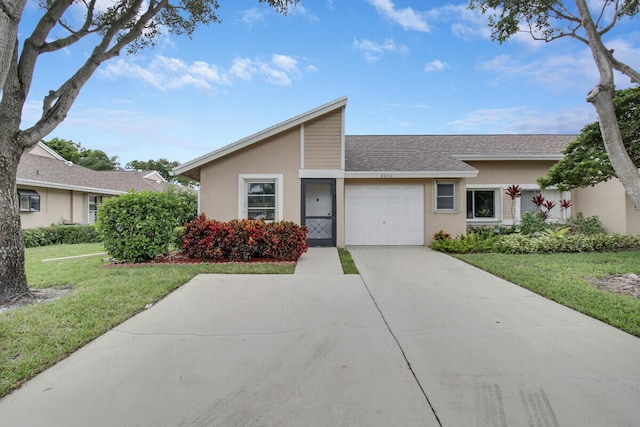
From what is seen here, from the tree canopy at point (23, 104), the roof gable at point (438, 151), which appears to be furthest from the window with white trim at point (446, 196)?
the tree canopy at point (23, 104)

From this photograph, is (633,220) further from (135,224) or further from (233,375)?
(135,224)

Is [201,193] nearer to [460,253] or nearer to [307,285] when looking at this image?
[307,285]

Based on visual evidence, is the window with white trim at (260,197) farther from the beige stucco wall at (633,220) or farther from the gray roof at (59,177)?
the beige stucco wall at (633,220)

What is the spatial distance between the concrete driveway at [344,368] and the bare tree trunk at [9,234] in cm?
239

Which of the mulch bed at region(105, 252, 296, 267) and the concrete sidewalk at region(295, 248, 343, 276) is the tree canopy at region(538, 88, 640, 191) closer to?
the concrete sidewalk at region(295, 248, 343, 276)

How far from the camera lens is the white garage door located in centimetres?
1156

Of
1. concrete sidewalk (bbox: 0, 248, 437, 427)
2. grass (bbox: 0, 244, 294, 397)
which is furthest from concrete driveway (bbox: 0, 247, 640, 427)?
grass (bbox: 0, 244, 294, 397)

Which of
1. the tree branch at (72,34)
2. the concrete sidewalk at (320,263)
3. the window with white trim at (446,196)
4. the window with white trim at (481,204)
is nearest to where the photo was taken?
the tree branch at (72,34)

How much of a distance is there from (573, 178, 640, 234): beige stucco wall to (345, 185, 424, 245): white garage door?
23.9 feet

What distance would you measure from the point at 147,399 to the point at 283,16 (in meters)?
8.41

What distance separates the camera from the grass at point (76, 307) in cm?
312

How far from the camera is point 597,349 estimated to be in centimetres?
333

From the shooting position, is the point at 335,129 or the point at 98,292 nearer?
the point at 98,292

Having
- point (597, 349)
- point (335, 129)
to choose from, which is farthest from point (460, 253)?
point (597, 349)
